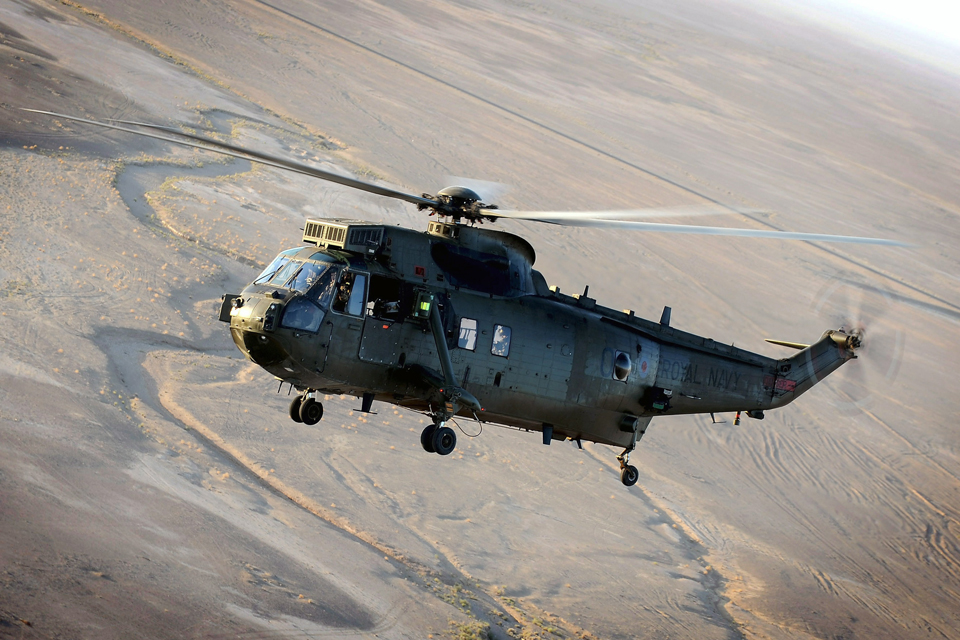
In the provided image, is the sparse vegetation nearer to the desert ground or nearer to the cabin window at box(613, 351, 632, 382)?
the desert ground

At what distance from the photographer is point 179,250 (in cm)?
4075

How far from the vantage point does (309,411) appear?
49.6 feet

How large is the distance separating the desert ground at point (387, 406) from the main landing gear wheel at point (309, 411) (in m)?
8.75

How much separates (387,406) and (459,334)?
2212cm

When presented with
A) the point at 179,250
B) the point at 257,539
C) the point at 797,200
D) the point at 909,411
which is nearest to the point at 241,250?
the point at 179,250

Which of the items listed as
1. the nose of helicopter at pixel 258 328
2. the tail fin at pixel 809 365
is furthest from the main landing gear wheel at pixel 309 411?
the tail fin at pixel 809 365

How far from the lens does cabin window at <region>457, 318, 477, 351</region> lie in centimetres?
1523

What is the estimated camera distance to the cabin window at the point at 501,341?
15.6 metres

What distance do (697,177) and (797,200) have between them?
362 inches

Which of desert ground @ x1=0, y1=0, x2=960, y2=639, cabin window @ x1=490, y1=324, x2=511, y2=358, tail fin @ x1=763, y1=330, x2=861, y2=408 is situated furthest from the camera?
desert ground @ x1=0, y1=0, x2=960, y2=639

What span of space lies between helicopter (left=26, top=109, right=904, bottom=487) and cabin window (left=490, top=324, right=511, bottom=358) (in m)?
0.02

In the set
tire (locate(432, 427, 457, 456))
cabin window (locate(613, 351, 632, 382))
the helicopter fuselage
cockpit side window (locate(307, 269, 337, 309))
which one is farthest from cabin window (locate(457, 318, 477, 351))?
cabin window (locate(613, 351, 632, 382))

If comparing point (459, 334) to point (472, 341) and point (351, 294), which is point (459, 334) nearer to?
point (472, 341)

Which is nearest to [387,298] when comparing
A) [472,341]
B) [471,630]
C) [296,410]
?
[472,341]
